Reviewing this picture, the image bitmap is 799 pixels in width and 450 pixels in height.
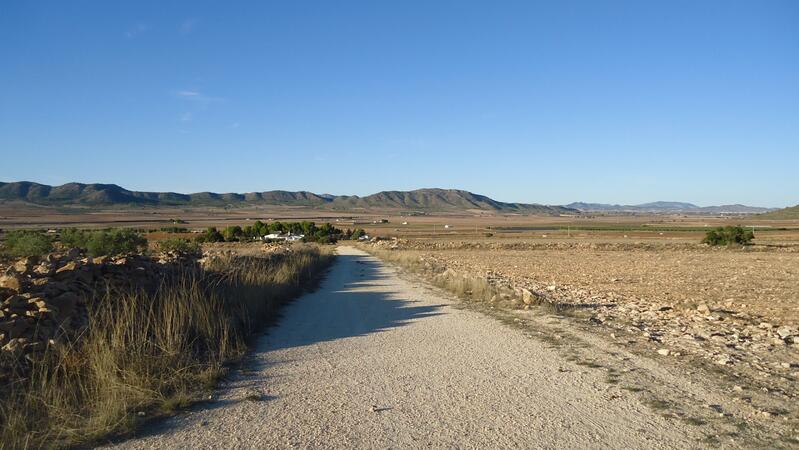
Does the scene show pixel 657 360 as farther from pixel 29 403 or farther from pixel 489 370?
pixel 29 403

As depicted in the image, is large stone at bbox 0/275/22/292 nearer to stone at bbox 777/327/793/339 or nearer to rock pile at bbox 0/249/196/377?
rock pile at bbox 0/249/196/377

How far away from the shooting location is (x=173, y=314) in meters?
9.63

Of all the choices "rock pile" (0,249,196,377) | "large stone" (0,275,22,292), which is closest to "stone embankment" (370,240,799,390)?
"rock pile" (0,249,196,377)

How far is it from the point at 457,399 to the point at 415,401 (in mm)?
526

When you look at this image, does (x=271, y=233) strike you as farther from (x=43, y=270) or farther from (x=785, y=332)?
(x=785, y=332)

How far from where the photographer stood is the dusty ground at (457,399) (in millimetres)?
5684

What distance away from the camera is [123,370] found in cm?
728

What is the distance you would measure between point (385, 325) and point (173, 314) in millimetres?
5002

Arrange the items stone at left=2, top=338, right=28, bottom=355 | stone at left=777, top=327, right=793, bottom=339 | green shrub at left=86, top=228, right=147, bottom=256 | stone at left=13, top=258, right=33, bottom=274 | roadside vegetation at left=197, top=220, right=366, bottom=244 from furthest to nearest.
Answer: roadside vegetation at left=197, top=220, right=366, bottom=244 → green shrub at left=86, top=228, right=147, bottom=256 → stone at left=777, top=327, right=793, bottom=339 → stone at left=13, top=258, right=33, bottom=274 → stone at left=2, top=338, right=28, bottom=355

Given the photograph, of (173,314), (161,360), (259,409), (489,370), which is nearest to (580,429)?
(489,370)

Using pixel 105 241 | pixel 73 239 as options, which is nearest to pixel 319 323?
pixel 105 241

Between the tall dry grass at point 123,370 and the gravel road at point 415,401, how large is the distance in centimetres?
49

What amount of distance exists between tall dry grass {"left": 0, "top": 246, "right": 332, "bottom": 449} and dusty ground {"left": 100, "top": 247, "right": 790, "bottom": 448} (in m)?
0.51

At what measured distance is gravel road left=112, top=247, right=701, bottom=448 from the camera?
5668mm
